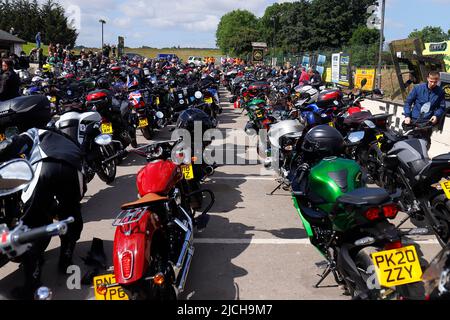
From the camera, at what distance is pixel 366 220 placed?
3.04m

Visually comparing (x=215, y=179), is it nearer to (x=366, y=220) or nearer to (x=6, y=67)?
(x=366, y=220)

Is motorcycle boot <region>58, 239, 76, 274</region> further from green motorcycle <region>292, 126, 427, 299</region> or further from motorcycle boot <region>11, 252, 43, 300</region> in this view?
green motorcycle <region>292, 126, 427, 299</region>

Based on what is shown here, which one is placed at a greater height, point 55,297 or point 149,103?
point 149,103

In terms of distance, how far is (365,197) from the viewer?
3.00 meters

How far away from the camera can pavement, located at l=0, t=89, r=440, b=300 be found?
3.88 m

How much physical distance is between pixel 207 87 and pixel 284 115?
569cm

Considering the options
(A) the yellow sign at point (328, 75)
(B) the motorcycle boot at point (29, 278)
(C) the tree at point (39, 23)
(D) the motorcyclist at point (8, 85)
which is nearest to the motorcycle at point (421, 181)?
(B) the motorcycle boot at point (29, 278)

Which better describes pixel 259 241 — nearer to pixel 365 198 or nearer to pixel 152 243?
pixel 152 243

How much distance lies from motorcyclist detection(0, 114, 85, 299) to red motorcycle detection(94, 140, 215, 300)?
71 centimetres

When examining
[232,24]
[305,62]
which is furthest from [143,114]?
[232,24]

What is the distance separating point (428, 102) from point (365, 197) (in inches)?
198

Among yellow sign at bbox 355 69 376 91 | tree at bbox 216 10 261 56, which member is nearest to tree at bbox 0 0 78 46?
tree at bbox 216 10 261 56
